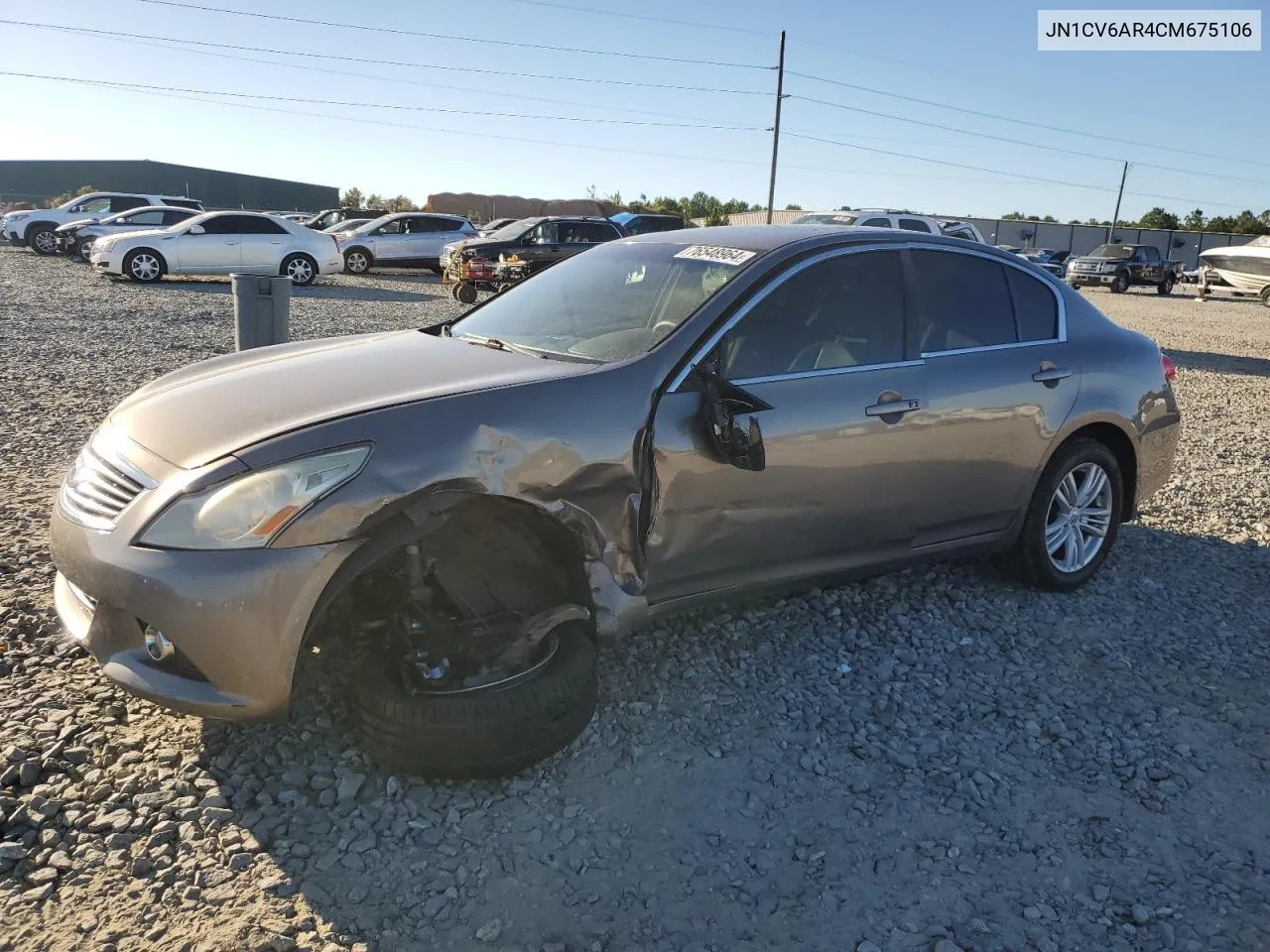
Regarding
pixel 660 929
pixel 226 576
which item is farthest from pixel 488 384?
pixel 660 929

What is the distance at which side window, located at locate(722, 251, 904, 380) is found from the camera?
3586 millimetres

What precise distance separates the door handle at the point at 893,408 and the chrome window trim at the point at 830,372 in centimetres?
15

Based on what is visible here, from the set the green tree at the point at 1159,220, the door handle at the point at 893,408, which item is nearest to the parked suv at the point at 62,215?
the door handle at the point at 893,408

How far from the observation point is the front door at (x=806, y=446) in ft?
10.9

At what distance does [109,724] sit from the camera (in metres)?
3.17

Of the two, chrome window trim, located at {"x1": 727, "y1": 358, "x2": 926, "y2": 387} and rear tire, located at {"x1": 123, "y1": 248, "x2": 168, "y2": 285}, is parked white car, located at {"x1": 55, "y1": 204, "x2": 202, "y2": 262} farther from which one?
chrome window trim, located at {"x1": 727, "y1": 358, "x2": 926, "y2": 387}

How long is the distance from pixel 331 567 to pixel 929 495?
2478 millimetres

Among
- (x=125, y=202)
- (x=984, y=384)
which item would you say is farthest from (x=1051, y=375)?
(x=125, y=202)

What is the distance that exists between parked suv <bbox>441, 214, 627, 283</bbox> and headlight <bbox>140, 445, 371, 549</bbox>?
57.8ft

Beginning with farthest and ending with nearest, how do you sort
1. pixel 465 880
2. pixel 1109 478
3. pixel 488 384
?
1. pixel 1109 478
2. pixel 488 384
3. pixel 465 880

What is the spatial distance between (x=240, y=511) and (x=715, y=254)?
2.15 metres

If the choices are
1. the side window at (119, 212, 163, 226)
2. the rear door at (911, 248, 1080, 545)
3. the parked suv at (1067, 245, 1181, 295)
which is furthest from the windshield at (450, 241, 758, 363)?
the parked suv at (1067, 245, 1181, 295)

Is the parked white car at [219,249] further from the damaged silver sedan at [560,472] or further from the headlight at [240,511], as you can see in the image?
the headlight at [240,511]

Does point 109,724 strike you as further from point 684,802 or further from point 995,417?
point 995,417
